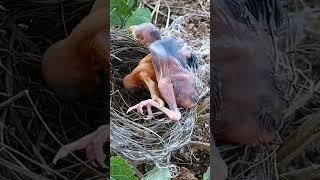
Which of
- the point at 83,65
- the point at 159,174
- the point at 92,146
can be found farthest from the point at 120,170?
the point at 83,65

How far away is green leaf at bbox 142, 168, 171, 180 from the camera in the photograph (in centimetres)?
141

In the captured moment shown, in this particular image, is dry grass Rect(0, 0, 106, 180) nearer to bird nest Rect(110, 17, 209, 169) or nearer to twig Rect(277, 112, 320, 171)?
bird nest Rect(110, 17, 209, 169)

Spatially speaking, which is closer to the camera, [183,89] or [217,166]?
[217,166]

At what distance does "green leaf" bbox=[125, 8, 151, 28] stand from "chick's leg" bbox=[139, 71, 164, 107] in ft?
0.49

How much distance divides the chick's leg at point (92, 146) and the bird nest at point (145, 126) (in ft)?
0.70

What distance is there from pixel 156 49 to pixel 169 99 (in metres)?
0.15

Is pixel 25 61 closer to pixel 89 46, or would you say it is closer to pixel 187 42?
pixel 89 46

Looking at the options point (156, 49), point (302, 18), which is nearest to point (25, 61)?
point (156, 49)

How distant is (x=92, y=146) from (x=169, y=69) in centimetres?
38

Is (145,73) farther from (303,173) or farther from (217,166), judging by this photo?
(303,173)

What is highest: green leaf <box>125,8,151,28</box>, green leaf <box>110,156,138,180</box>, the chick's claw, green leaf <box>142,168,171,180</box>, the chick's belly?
green leaf <box>125,8,151,28</box>

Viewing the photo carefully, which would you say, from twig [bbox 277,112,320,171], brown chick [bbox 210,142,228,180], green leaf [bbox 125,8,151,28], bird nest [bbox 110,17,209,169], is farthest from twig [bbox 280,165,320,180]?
green leaf [bbox 125,8,151,28]

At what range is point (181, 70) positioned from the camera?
56.8 inches

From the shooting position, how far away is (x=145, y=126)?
1.42 metres
